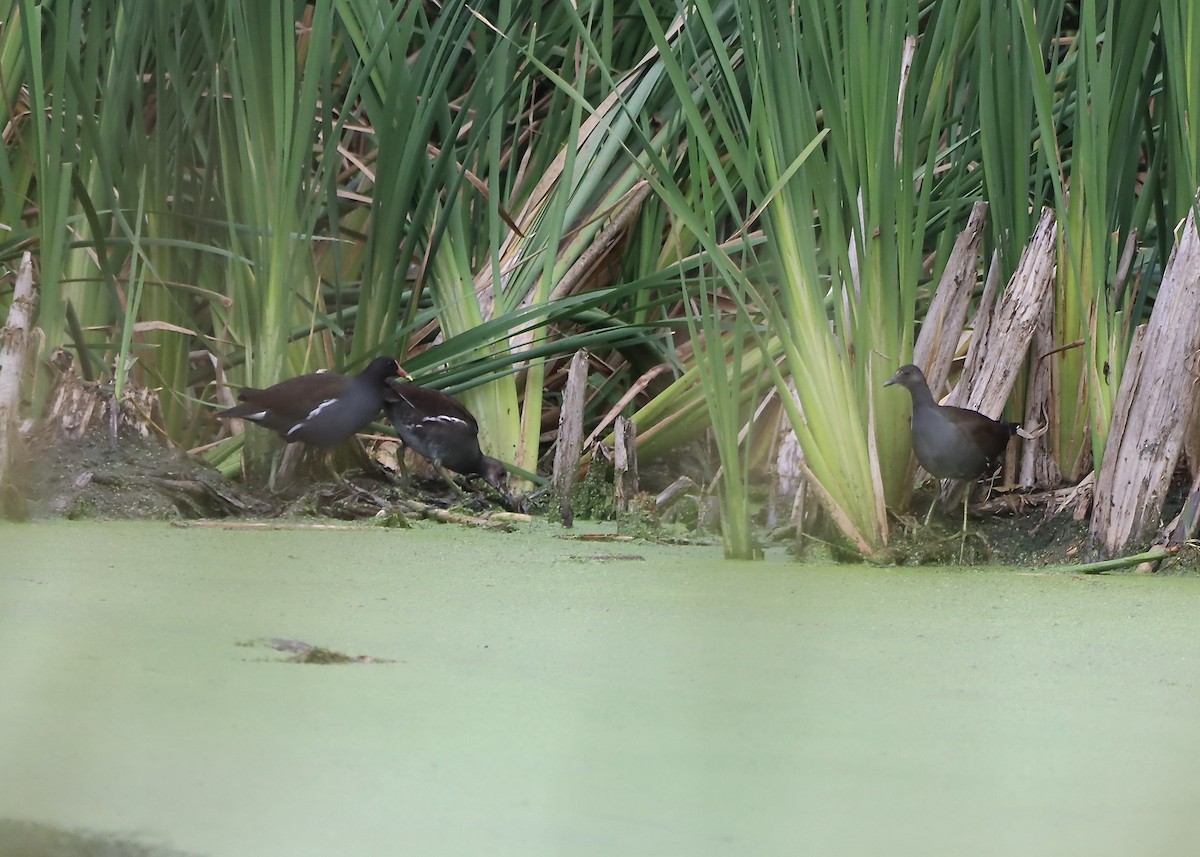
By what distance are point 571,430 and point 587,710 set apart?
1.87 meters

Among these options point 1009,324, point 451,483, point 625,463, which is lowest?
point 451,483

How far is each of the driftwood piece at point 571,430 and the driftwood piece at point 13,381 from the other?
1119mm

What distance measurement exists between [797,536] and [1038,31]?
1030 mm

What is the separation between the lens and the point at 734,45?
11.8 ft

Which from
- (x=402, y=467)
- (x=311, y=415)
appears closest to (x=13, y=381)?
(x=311, y=415)

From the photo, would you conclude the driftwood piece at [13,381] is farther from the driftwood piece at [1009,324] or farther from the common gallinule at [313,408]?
the driftwood piece at [1009,324]

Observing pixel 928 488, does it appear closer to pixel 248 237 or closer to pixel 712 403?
pixel 712 403

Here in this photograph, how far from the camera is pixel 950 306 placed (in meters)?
2.87

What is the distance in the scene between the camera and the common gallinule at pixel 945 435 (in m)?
2.54

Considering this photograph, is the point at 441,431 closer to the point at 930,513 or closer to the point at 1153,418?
the point at 930,513

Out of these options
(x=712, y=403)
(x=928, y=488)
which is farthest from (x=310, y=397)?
(x=928, y=488)

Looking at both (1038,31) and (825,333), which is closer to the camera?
(825,333)

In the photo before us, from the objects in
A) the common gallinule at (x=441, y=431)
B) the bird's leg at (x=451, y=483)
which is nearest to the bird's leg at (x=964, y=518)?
the common gallinule at (x=441, y=431)

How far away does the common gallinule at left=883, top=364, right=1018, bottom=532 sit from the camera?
2.54 metres
